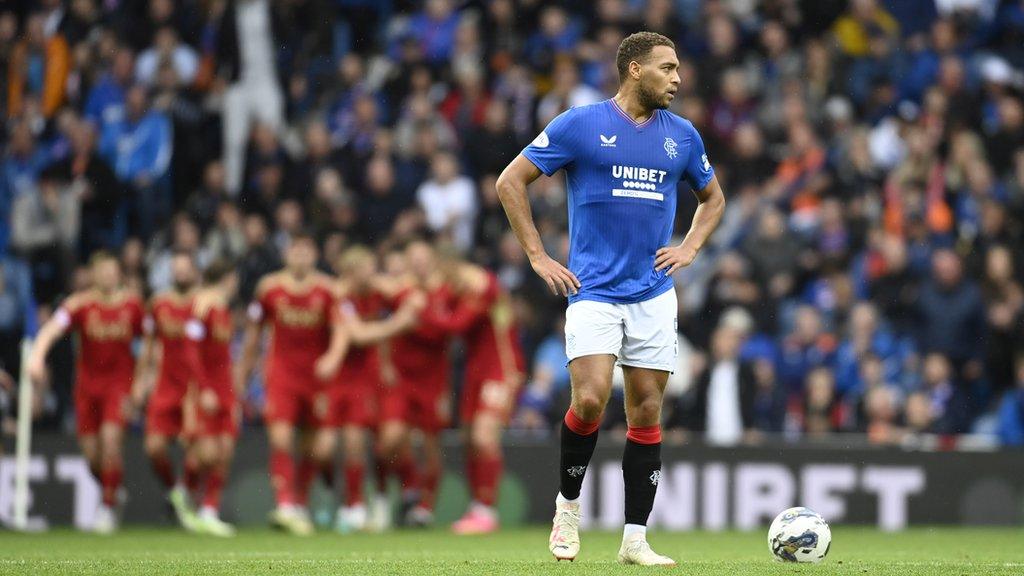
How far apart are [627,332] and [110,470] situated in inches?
275

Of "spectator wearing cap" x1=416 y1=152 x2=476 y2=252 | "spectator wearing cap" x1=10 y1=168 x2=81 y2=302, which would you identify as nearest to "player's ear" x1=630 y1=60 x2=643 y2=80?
"spectator wearing cap" x1=416 y1=152 x2=476 y2=252

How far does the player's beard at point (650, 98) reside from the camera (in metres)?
8.05

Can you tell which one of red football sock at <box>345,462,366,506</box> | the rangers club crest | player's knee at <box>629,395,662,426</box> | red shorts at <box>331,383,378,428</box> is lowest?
red football sock at <box>345,462,366,506</box>

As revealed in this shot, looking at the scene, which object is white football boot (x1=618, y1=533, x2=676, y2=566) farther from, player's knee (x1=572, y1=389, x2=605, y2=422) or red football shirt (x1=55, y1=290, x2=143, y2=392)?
red football shirt (x1=55, y1=290, x2=143, y2=392)

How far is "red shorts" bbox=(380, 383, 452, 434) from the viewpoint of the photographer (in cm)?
1402

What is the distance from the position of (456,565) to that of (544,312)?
823 cm

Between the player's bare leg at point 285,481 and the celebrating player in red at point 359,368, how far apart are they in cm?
48

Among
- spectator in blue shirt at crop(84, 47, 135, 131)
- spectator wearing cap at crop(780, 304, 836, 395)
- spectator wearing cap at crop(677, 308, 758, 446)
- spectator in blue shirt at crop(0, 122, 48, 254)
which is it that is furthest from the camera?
spectator in blue shirt at crop(84, 47, 135, 131)

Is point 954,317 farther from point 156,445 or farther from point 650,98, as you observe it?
point 650,98

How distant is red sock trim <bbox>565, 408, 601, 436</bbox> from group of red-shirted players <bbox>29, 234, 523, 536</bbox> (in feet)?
17.8

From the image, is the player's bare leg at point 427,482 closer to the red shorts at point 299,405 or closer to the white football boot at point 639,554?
the red shorts at point 299,405

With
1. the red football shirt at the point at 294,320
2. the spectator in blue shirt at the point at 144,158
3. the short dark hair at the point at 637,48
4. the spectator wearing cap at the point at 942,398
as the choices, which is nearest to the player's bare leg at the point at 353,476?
the red football shirt at the point at 294,320

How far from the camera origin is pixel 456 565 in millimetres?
8367

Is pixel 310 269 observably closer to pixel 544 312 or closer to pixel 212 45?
pixel 544 312
